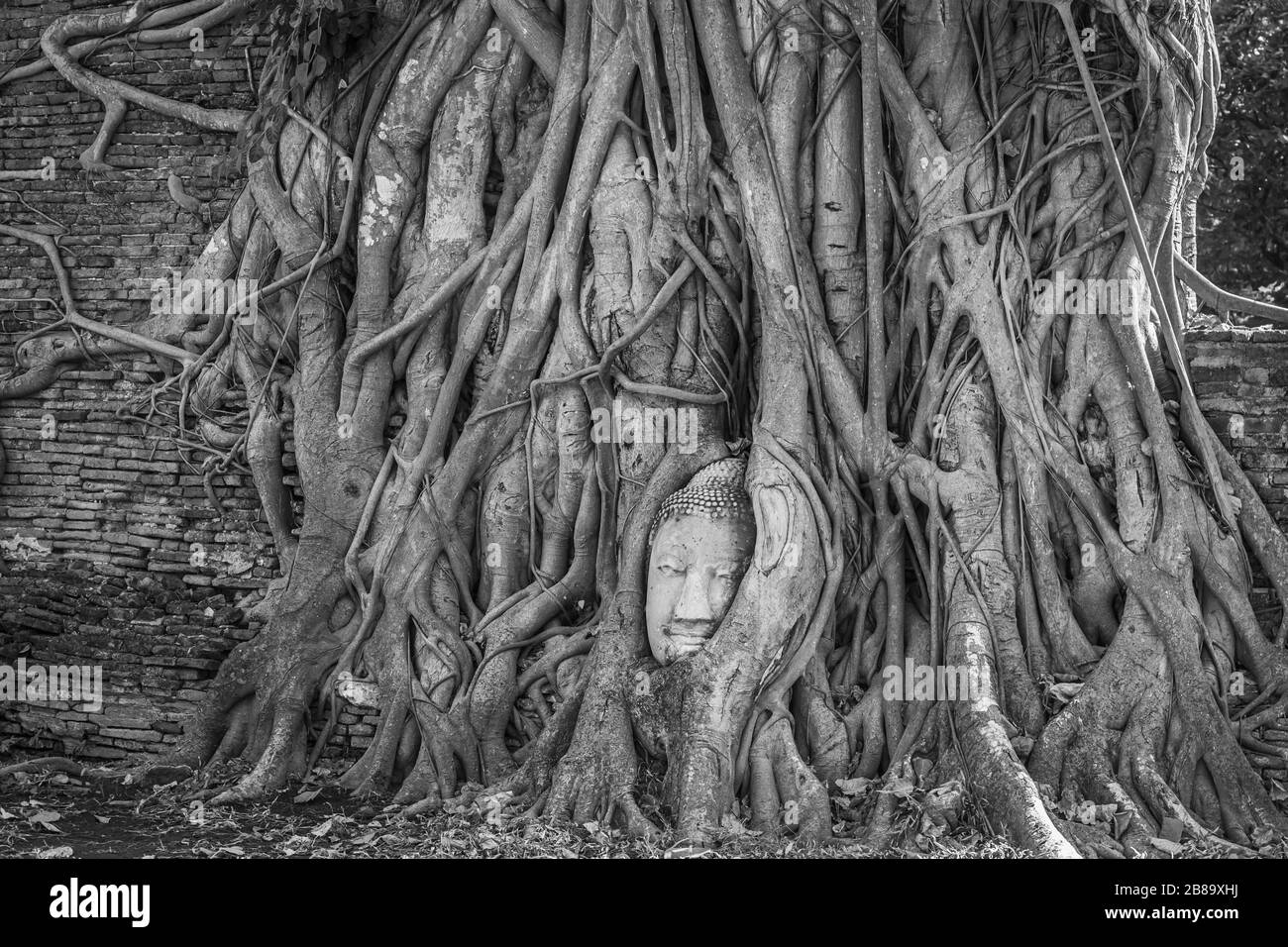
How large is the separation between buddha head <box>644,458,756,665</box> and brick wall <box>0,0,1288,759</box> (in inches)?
61.4

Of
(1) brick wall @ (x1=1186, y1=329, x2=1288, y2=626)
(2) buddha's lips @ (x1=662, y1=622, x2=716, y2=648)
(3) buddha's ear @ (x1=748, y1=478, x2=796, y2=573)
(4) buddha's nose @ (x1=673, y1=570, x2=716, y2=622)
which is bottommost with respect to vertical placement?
(2) buddha's lips @ (x1=662, y1=622, x2=716, y2=648)

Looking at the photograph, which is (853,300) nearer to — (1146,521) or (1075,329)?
(1075,329)

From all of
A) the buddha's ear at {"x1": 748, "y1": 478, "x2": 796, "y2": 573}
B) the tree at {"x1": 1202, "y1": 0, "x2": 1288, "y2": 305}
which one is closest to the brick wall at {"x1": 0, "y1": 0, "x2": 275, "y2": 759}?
the buddha's ear at {"x1": 748, "y1": 478, "x2": 796, "y2": 573}

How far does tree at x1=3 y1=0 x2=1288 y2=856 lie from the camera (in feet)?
16.3

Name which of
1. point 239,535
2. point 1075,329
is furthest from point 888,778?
point 239,535

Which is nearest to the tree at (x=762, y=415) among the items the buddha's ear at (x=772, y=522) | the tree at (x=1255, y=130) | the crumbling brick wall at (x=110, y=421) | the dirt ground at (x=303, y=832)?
the buddha's ear at (x=772, y=522)

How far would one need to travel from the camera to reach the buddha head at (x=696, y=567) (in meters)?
5.09

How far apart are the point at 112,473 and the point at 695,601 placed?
3.12m

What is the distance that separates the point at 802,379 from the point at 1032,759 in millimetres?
1605

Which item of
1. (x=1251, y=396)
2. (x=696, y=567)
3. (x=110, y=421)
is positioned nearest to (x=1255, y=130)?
(x=1251, y=396)

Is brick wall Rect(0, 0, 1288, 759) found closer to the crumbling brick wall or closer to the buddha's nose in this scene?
the crumbling brick wall

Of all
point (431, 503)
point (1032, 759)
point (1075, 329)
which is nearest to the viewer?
point (1032, 759)

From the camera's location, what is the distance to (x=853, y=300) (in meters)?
5.48

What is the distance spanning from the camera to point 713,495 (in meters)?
5.19
